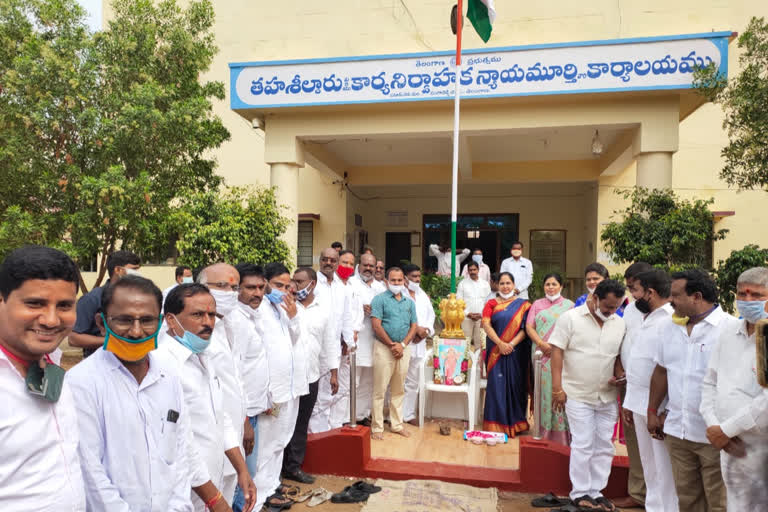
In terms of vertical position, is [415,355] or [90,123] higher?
[90,123]

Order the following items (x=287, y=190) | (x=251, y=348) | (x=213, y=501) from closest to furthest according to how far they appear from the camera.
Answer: (x=213, y=501) < (x=251, y=348) < (x=287, y=190)

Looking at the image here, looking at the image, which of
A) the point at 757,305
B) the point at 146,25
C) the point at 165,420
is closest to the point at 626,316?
the point at 757,305

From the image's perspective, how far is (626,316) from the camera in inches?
156

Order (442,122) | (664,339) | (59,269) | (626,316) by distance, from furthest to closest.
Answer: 1. (442,122)
2. (626,316)
3. (664,339)
4. (59,269)

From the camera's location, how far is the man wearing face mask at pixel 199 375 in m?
2.21

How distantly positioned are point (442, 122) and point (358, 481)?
6.21 metres

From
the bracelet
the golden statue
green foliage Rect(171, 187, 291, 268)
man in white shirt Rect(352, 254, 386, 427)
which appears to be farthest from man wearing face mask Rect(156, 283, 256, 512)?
green foliage Rect(171, 187, 291, 268)

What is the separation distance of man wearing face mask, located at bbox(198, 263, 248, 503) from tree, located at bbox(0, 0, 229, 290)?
15.8 ft

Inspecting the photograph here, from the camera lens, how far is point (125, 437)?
5.69 ft

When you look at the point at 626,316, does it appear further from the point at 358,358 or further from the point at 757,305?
the point at 358,358

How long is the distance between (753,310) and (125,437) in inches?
113

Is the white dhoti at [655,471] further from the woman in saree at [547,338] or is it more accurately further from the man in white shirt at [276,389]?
the man in white shirt at [276,389]

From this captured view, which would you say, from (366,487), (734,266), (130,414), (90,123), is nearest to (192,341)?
(130,414)

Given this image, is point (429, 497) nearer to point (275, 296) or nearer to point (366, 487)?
point (366, 487)
